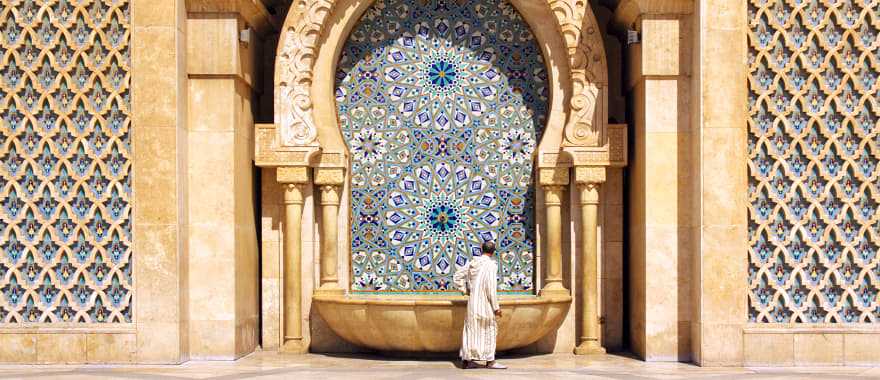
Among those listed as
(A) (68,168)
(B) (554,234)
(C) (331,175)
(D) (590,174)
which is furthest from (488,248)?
(A) (68,168)

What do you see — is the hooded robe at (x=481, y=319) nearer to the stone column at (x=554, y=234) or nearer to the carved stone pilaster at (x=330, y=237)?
the stone column at (x=554, y=234)

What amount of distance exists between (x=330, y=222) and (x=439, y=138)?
1.16 metres

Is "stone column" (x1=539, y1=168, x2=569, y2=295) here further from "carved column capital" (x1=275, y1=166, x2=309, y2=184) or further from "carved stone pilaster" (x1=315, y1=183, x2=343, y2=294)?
"carved column capital" (x1=275, y1=166, x2=309, y2=184)

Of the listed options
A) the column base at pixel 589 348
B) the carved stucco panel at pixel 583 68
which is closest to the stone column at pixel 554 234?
the carved stucco panel at pixel 583 68

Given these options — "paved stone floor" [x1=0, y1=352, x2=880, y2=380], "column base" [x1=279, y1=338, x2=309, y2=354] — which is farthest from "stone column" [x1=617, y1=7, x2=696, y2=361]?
"column base" [x1=279, y1=338, x2=309, y2=354]

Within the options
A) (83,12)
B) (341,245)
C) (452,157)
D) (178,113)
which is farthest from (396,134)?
(83,12)

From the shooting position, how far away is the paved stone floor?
6770 mm

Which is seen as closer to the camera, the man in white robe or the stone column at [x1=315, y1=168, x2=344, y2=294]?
the man in white robe

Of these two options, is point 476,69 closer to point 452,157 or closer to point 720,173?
point 452,157

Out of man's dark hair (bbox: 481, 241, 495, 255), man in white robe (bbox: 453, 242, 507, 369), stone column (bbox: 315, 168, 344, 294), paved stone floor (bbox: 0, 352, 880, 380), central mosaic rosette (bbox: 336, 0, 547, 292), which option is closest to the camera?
paved stone floor (bbox: 0, 352, 880, 380)

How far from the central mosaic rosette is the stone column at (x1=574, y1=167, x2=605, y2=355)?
1.63ft

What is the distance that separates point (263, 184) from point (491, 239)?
6.55 ft

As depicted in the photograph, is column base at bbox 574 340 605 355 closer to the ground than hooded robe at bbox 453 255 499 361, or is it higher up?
closer to the ground

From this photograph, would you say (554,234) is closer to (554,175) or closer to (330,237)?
(554,175)
